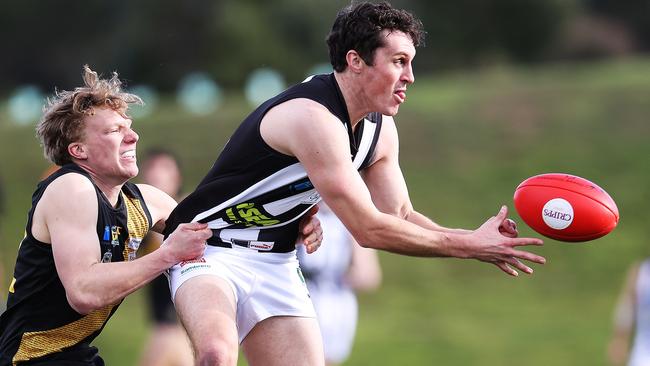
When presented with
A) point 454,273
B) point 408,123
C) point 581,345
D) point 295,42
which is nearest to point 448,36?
point 295,42

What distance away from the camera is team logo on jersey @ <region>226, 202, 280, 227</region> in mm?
5441

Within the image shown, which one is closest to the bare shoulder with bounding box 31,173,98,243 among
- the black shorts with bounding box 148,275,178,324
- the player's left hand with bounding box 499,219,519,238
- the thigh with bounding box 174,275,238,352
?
the thigh with bounding box 174,275,238,352

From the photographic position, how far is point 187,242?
16.8 feet

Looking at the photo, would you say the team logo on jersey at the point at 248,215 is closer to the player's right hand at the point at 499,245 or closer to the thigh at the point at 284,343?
the thigh at the point at 284,343

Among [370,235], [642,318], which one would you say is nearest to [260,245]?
[370,235]

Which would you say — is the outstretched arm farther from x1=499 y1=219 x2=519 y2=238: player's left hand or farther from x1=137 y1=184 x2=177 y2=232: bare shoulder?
x1=137 y1=184 x2=177 y2=232: bare shoulder

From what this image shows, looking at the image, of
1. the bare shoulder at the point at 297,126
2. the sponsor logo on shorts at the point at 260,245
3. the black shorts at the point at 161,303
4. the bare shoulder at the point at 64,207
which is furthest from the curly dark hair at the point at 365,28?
the black shorts at the point at 161,303

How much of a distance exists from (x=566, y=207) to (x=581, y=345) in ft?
29.0

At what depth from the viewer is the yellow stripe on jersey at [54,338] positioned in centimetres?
492

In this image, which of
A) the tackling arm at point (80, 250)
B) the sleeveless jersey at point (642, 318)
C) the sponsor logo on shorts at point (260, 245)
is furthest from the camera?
the sleeveless jersey at point (642, 318)

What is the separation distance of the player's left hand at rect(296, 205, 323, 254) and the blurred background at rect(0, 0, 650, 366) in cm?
755

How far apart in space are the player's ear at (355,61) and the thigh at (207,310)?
1153mm

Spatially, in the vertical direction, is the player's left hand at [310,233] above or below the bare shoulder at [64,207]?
below

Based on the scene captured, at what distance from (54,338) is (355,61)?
6.03ft
